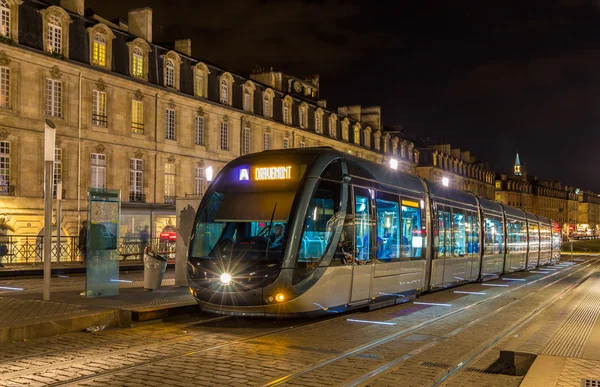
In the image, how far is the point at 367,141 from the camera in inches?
2549

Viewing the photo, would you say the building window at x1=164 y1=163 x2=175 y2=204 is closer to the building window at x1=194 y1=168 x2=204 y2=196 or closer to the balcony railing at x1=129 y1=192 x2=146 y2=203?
the building window at x1=194 y1=168 x2=204 y2=196

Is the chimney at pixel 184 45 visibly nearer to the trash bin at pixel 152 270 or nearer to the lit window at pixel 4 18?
the lit window at pixel 4 18

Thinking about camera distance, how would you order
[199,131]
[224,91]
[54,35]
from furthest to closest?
[224,91], [199,131], [54,35]

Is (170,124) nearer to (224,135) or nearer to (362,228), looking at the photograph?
(224,135)

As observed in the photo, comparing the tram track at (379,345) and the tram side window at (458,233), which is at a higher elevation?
the tram side window at (458,233)

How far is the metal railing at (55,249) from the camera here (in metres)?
30.1

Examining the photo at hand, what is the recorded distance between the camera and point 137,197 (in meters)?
38.2

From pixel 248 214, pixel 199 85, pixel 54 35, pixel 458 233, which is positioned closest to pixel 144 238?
pixel 199 85

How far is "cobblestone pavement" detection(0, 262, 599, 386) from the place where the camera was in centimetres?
773

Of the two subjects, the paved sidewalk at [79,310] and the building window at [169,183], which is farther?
the building window at [169,183]

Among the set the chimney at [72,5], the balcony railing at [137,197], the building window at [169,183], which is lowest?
the balcony railing at [137,197]

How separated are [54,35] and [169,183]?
11733 mm

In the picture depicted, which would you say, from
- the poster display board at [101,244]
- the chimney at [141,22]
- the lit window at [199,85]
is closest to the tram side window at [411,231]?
the poster display board at [101,244]

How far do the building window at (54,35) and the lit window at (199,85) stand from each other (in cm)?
1048
